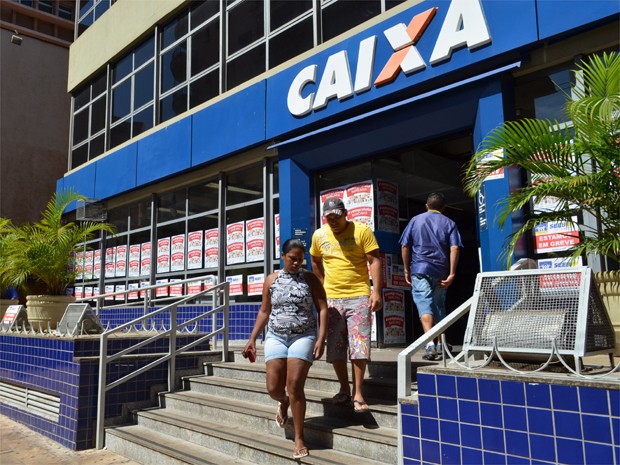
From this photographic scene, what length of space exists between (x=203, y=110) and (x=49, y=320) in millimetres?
4497

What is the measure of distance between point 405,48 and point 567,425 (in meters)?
5.22

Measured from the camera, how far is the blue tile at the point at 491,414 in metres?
3.19

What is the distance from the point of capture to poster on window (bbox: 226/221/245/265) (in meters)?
9.61

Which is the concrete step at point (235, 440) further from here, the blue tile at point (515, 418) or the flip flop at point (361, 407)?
the blue tile at point (515, 418)

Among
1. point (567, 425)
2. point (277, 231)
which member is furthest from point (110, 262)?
point (567, 425)

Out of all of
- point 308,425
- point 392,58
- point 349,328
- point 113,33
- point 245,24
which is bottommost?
point 308,425

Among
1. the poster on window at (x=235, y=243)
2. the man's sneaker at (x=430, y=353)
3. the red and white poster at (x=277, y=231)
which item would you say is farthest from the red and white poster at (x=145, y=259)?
the man's sneaker at (x=430, y=353)

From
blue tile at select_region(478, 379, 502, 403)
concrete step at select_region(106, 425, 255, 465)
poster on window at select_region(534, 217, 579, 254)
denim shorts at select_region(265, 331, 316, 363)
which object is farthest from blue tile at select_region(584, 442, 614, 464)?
poster on window at select_region(534, 217, 579, 254)

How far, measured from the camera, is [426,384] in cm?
354

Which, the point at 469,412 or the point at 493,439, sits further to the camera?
the point at 469,412

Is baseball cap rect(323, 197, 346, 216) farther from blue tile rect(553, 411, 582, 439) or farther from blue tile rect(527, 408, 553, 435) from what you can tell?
blue tile rect(553, 411, 582, 439)

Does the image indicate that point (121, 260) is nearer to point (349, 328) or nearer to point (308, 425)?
point (308, 425)

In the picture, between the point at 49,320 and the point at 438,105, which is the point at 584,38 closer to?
the point at 438,105

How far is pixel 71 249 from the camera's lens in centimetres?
877
